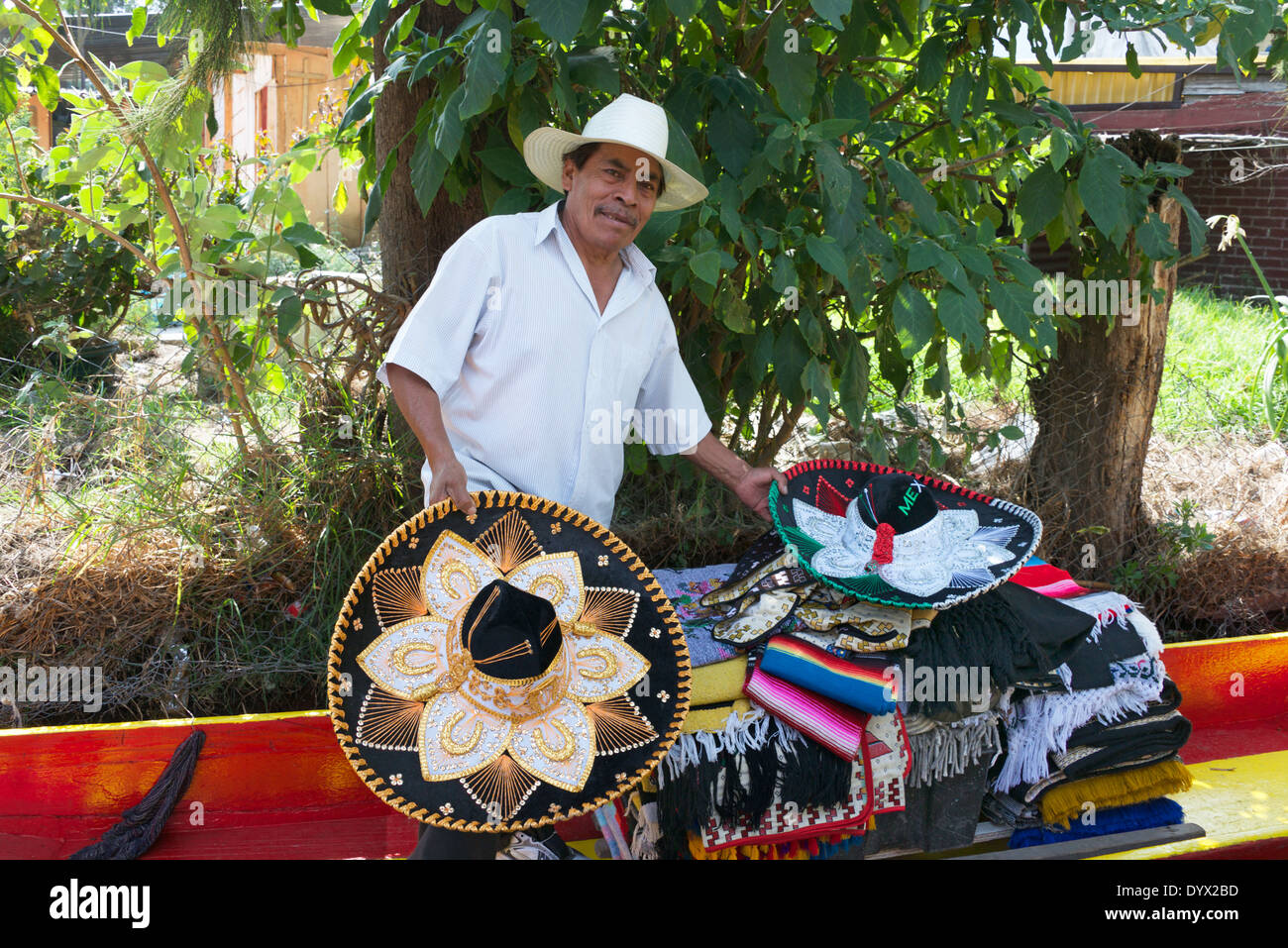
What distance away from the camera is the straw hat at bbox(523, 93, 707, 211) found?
2629mm

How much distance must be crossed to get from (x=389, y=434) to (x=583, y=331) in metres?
1.27

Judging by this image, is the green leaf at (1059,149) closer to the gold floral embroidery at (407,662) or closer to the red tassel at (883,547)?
the red tassel at (883,547)

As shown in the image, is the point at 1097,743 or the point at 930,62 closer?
the point at 1097,743

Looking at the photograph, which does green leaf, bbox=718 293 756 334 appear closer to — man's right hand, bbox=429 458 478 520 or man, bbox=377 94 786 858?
man, bbox=377 94 786 858

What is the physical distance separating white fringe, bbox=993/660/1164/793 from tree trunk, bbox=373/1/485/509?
203 cm

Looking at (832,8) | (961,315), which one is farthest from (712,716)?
(832,8)

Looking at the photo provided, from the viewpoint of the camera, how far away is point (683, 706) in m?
2.49

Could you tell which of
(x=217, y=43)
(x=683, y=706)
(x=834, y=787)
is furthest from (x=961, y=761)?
(x=217, y=43)

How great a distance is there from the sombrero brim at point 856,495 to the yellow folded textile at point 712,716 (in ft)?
1.28

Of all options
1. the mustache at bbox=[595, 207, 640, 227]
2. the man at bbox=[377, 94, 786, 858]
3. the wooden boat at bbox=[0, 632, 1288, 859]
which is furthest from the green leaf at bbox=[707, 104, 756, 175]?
the wooden boat at bbox=[0, 632, 1288, 859]

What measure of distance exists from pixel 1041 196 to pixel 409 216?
211cm

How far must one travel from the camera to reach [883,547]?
284cm

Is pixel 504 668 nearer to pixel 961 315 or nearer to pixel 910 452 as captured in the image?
pixel 961 315

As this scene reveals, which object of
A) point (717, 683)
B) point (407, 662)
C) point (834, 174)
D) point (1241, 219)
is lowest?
point (717, 683)
